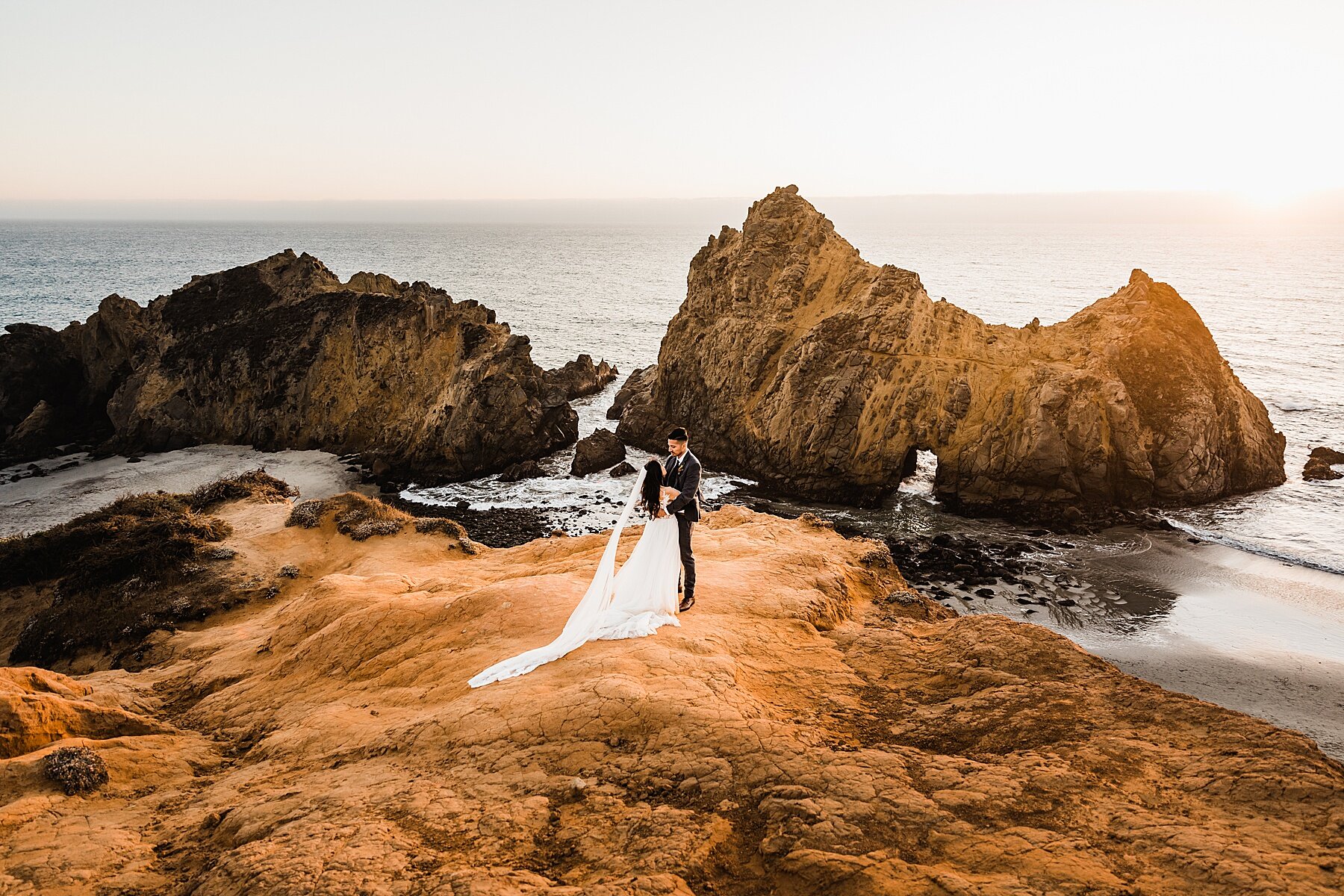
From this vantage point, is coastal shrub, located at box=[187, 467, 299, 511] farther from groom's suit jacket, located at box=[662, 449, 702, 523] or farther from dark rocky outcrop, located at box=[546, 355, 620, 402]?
dark rocky outcrop, located at box=[546, 355, 620, 402]

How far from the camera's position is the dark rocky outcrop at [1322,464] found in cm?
3391

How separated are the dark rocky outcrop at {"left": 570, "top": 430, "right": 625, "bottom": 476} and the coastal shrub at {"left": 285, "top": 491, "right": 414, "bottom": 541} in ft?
51.1

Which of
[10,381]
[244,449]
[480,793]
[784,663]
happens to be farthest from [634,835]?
[10,381]

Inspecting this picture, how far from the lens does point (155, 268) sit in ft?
437

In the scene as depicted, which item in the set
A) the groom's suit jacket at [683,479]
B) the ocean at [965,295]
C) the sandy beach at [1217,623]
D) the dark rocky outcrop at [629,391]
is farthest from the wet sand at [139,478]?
the groom's suit jacket at [683,479]

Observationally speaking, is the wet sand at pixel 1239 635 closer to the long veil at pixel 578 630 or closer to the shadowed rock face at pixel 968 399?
the shadowed rock face at pixel 968 399

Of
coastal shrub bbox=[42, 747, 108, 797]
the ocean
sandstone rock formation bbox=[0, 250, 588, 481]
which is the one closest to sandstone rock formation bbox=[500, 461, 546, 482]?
the ocean

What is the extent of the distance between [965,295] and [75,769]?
322 ft

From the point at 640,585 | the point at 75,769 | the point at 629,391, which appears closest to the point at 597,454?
the point at 629,391

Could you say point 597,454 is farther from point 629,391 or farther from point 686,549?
point 686,549

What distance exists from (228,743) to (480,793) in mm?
5309

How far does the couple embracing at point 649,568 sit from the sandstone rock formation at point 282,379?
29.6 metres

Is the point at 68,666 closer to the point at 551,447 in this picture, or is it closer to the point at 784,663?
the point at 784,663

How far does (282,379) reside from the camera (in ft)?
143
